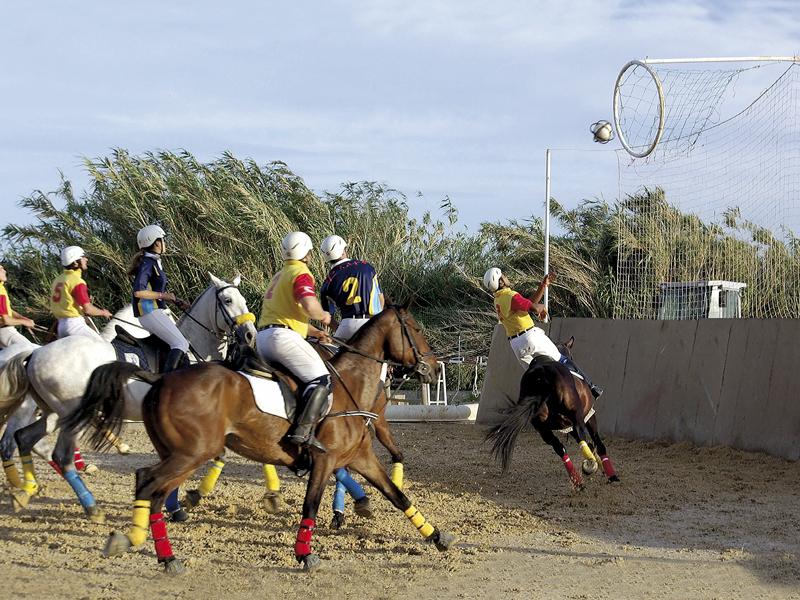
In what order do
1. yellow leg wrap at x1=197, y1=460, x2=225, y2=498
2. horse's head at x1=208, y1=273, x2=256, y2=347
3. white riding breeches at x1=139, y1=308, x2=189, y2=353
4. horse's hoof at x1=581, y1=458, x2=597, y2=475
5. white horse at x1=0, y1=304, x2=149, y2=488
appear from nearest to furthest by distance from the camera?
1. yellow leg wrap at x1=197, y1=460, x2=225, y2=498
2. white horse at x1=0, y1=304, x2=149, y2=488
3. horse's head at x1=208, y1=273, x2=256, y2=347
4. white riding breeches at x1=139, y1=308, x2=189, y2=353
5. horse's hoof at x1=581, y1=458, x2=597, y2=475

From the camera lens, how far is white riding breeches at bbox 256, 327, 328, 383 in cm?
835

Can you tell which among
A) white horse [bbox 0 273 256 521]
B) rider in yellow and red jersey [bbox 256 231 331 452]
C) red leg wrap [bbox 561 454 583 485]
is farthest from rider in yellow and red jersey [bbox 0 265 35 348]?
red leg wrap [bbox 561 454 583 485]

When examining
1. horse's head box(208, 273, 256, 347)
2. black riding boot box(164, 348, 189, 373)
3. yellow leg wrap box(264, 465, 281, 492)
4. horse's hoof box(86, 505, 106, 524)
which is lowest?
horse's hoof box(86, 505, 106, 524)

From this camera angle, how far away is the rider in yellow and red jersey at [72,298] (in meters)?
11.5

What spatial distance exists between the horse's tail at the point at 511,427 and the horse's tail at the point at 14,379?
4.74 meters

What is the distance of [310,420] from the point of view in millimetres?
8180

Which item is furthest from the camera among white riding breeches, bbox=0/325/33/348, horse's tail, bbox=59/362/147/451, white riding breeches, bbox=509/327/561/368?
white riding breeches, bbox=509/327/561/368

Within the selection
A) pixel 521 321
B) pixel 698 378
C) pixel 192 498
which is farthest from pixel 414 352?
pixel 698 378

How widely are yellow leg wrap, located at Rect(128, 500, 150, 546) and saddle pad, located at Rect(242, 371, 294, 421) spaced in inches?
43.3

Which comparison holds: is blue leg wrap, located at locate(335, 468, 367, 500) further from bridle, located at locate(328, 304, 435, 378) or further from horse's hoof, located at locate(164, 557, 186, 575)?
horse's hoof, located at locate(164, 557, 186, 575)

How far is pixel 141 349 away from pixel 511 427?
13.1 feet

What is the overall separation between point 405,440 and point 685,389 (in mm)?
4448

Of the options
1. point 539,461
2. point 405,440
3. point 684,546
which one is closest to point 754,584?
point 684,546

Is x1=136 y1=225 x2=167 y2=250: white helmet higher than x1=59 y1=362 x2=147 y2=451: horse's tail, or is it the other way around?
x1=136 y1=225 x2=167 y2=250: white helmet
